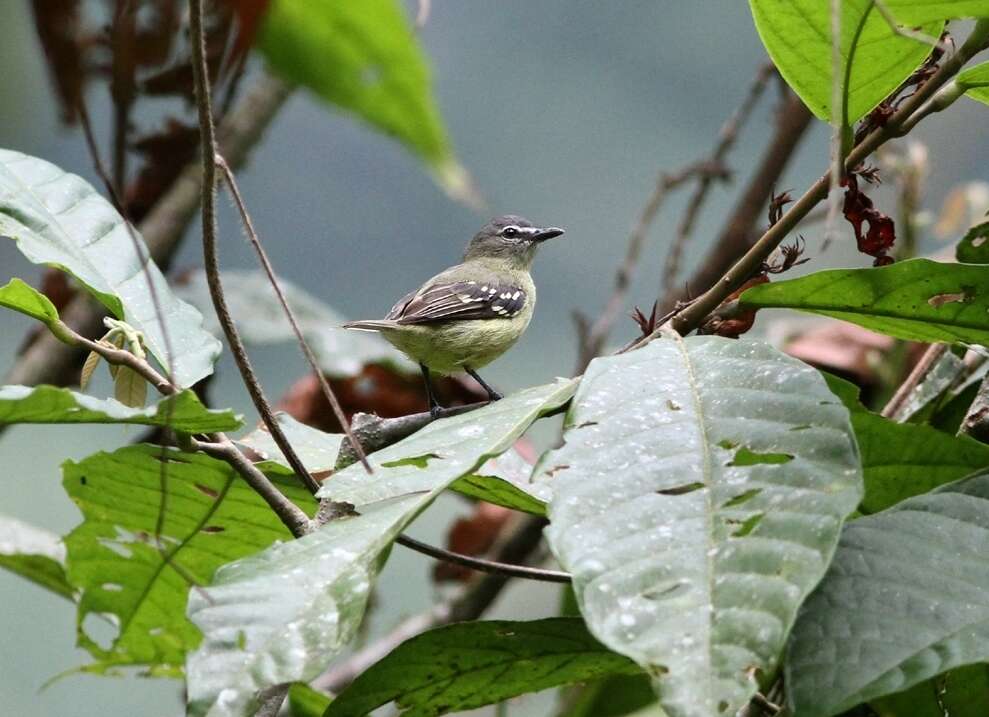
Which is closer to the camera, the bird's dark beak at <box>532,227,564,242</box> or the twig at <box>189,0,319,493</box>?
the twig at <box>189,0,319,493</box>

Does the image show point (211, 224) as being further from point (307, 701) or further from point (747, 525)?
point (307, 701)

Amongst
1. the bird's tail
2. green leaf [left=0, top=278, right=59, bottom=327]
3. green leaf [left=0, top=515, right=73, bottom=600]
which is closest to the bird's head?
the bird's tail

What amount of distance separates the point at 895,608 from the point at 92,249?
146cm

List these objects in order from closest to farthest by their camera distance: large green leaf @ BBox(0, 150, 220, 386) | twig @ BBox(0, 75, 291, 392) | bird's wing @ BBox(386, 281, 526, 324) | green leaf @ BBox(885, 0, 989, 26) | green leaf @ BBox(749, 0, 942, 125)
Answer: green leaf @ BBox(885, 0, 989, 26)
green leaf @ BBox(749, 0, 942, 125)
large green leaf @ BBox(0, 150, 220, 386)
twig @ BBox(0, 75, 291, 392)
bird's wing @ BBox(386, 281, 526, 324)

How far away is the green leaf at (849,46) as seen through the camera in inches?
64.7

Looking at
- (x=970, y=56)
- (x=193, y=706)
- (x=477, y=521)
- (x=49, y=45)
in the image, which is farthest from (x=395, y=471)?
(x=477, y=521)

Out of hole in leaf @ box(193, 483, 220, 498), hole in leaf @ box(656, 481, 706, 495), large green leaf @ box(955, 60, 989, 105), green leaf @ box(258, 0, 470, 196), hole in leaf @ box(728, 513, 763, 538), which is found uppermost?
large green leaf @ box(955, 60, 989, 105)

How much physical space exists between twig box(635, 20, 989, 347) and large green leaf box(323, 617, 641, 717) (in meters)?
0.51

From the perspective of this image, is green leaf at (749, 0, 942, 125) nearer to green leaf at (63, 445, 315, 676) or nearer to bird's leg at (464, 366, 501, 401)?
green leaf at (63, 445, 315, 676)

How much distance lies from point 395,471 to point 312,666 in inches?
18.4

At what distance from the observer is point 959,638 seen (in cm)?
131

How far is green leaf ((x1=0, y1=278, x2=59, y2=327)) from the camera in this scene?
5.69ft

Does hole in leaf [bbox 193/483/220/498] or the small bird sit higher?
the small bird

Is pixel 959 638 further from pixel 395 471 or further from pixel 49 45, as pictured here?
pixel 49 45
